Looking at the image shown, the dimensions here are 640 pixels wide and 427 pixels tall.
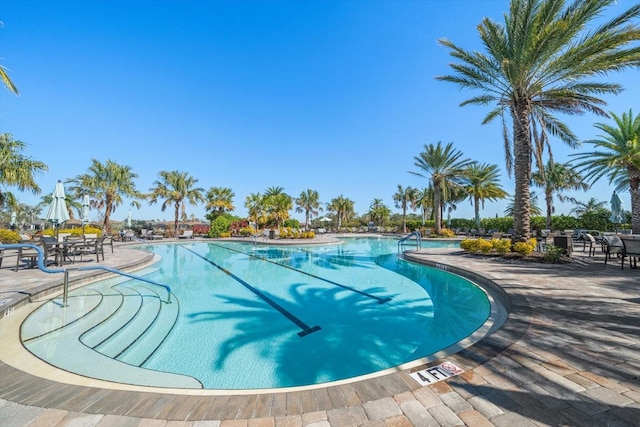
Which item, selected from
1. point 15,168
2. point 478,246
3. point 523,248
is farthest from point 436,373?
point 15,168

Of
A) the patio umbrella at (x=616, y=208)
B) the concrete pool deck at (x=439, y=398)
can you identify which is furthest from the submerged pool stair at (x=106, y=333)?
the patio umbrella at (x=616, y=208)

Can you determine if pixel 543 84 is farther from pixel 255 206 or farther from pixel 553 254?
pixel 255 206

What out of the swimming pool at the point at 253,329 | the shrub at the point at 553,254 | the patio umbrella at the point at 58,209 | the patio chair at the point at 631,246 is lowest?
the swimming pool at the point at 253,329

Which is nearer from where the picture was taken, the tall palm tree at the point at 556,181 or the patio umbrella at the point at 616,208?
the patio umbrella at the point at 616,208

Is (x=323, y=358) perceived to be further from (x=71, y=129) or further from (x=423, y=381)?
(x=71, y=129)

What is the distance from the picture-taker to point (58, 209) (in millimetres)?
8648

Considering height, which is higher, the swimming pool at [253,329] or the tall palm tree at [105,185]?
the tall palm tree at [105,185]

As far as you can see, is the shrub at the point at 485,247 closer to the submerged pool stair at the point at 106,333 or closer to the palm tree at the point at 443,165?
the submerged pool stair at the point at 106,333

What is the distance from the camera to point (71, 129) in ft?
59.2

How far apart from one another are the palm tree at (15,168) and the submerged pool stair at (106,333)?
13.5 metres

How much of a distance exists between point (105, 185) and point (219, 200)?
37.5 ft

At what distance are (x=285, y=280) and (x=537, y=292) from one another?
6822 millimetres

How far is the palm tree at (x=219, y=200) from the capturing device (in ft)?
108

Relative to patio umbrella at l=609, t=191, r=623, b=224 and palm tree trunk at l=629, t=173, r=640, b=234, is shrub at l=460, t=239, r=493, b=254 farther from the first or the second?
palm tree trunk at l=629, t=173, r=640, b=234
